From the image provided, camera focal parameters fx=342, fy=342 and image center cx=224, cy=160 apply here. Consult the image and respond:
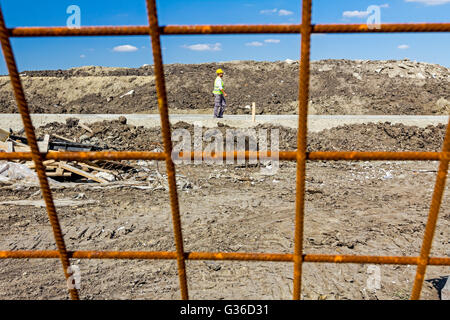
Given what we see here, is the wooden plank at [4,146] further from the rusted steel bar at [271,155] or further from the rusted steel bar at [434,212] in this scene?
the rusted steel bar at [434,212]

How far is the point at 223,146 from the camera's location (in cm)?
1186

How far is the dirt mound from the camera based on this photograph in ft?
39.2

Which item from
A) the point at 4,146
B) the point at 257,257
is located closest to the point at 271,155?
the point at 257,257

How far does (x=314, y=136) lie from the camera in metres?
13.3

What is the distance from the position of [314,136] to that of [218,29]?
39.7 feet

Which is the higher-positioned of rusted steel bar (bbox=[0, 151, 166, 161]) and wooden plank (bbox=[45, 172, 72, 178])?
rusted steel bar (bbox=[0, 151, 166, 161])

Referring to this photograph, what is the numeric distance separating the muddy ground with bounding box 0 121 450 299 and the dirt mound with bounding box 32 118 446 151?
6.15ft

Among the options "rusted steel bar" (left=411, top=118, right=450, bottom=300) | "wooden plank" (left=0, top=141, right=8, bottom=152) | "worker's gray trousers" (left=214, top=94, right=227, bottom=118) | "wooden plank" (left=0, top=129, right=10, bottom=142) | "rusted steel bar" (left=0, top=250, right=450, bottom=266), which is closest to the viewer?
"rusted steel bar" (left=411, top=118, right=450, bottom=300)

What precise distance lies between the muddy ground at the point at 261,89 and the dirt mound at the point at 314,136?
862 centimetres

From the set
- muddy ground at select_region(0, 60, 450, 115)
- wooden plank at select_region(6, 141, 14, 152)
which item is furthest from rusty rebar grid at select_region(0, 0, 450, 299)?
muddy ground at select_region(0, 60, 450, 115)

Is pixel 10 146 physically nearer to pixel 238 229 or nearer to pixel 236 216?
pixel 236 216

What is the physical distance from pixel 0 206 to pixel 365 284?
7115 mm

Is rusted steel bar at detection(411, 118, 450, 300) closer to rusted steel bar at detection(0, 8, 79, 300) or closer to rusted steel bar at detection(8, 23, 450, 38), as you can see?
rusted steel bar at detection(8, 23, 450, 38)
